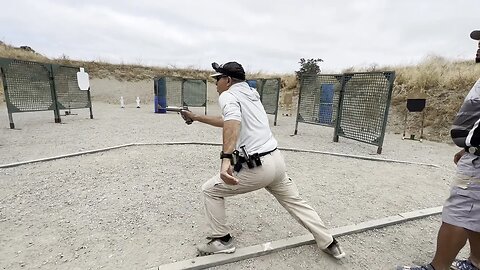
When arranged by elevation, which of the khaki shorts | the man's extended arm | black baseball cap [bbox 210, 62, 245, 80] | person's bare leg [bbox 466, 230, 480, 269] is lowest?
person's bare leg [bbox 466, 230, 480, 269]

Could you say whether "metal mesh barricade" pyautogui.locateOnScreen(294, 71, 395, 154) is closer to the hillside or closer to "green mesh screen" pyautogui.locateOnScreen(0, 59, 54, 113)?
the hillside

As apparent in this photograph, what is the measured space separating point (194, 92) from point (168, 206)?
37.0ft

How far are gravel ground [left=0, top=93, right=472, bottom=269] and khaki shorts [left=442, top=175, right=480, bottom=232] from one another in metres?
Result: 0.69

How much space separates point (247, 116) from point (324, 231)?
1142mm

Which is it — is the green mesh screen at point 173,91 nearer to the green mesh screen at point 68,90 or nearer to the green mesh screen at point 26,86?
the green mesh screen at point 68,90

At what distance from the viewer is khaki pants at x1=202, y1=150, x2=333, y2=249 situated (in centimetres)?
201

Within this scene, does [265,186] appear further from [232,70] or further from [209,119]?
[232,70]

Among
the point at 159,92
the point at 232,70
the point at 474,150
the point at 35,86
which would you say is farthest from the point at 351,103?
the point at 159,92

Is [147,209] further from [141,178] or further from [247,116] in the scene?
[247,116]

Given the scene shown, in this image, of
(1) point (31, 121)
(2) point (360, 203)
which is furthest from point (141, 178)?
(1) point (31, 121)

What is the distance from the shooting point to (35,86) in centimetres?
819

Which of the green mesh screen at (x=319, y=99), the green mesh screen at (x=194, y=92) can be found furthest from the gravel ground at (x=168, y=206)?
the green mesh screen at (x=194, y=92)

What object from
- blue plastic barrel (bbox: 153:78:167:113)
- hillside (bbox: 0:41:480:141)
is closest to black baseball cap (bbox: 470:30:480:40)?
hillside (bbox: 0:41:480:141)

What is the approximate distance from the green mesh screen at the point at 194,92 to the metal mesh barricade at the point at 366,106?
26.8 feet
